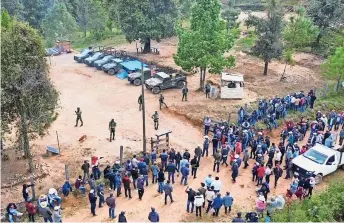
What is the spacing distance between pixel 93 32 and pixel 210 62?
97.5 feet

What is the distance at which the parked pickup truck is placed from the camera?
3456 cm

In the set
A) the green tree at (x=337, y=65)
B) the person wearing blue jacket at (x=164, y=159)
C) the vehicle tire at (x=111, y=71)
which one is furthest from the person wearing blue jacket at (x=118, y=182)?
the vehicle tire at (x=111, y=71)

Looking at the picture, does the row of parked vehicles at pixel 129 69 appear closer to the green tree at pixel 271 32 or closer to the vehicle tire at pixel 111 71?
the vehicle tire at pixel 111 71

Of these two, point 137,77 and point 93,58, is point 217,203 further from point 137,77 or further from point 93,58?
point 93,58

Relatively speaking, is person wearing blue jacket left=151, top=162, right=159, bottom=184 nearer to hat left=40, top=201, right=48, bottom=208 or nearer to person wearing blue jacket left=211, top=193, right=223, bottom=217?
person wearing blue jacket left=211, top=193, right=223, bottom=217

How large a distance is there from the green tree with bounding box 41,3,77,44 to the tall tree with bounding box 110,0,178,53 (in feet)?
45.2

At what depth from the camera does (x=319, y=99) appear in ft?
106

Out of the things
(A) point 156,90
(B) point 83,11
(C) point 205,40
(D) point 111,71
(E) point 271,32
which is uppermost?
(B) point 83,11

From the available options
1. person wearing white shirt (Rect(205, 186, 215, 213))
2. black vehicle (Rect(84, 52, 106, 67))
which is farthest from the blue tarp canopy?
person wearing white shirt (Rect(205, 186, 215, 213))

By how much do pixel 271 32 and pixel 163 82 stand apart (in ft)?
34.8

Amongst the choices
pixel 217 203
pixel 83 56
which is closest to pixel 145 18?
→ pixel 83 56

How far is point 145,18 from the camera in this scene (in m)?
42.4

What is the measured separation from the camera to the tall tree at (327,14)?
4359 centimetres

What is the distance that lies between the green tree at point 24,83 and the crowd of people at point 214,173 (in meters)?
3.34
